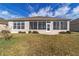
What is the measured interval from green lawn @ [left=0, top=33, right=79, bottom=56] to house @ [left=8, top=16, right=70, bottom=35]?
139 mm

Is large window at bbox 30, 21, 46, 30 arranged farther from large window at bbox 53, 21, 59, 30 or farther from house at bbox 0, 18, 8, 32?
house at bbox 0, 18, 8, 32

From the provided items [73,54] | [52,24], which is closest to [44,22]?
[52,24]

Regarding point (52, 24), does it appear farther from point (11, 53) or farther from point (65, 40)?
point (11, 53)

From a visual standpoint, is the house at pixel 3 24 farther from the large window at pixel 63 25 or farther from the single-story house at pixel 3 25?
the large window at pixel 63 25

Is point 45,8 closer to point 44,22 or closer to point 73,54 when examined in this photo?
point 44,22

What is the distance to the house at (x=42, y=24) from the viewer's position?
10906 mm

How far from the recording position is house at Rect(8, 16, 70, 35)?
10.9 metres

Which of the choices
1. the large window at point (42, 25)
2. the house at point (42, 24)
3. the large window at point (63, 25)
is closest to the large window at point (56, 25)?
the house at point (42, 24)

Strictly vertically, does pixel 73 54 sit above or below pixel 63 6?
below

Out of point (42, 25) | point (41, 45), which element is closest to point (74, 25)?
point (42, 25)

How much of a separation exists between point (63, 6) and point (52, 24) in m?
0.50

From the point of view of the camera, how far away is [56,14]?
1087 centimetres

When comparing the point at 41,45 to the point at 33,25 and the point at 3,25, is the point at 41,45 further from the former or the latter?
the point at 3,25

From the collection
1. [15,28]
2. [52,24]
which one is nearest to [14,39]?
[15,28]
